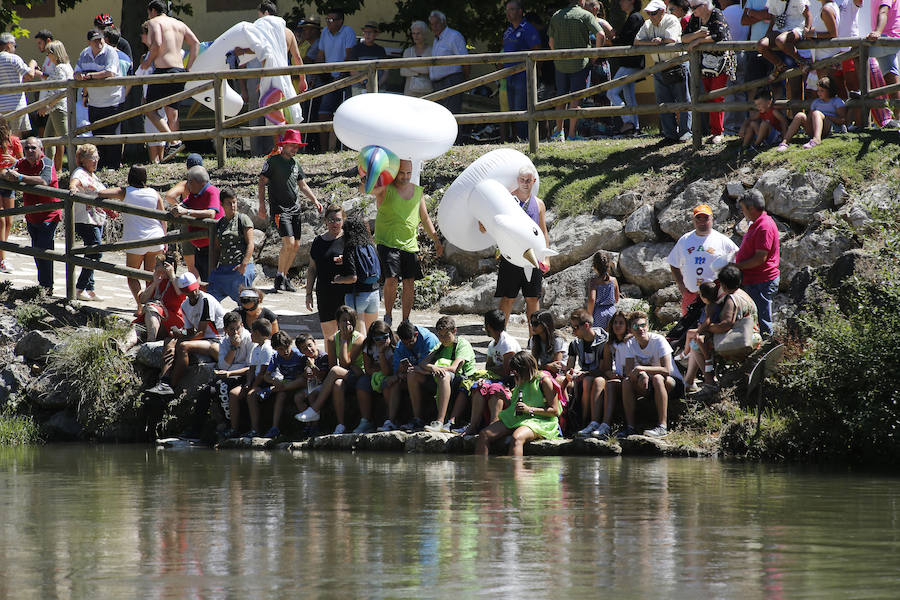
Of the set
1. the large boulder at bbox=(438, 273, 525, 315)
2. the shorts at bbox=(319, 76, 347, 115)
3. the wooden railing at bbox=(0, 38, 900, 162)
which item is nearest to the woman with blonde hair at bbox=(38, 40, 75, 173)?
the wooden railing at bbox=(0, 38, 900, 162)

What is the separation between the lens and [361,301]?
13.9 m

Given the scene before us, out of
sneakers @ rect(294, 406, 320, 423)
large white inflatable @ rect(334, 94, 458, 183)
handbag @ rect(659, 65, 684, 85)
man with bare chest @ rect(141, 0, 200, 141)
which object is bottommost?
sneakers @ rect(294, 406, 320, 423)

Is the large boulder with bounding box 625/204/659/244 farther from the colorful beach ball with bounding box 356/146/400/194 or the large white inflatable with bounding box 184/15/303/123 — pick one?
the large white inflatable with bounding box 184/15/303/123

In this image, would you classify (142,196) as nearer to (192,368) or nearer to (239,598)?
(192,368)

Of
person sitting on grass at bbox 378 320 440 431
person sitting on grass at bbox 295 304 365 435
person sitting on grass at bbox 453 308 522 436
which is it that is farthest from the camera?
person sitting on grass at bbox 295 304 365 435

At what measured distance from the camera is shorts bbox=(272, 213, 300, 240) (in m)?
15.9

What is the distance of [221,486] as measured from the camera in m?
10.7

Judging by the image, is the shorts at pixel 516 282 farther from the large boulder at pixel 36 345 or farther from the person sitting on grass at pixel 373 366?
the large boulder at pixel 36 345

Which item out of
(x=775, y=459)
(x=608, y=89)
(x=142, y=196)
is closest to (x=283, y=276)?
(x=142, y=196)

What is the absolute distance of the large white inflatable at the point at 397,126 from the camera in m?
14.2

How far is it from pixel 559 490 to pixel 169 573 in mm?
3405

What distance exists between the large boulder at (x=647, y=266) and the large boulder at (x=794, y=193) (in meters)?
1.11

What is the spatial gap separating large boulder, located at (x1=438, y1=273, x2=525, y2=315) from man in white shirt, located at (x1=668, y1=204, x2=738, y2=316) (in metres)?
2.93

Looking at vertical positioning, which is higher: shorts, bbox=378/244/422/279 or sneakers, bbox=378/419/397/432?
shorts, bbox=378/244/422/279
